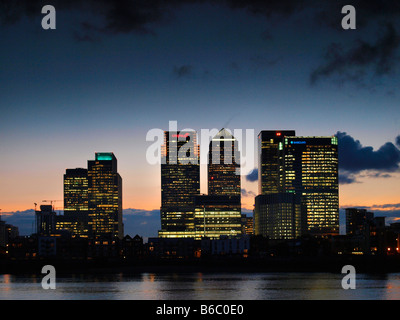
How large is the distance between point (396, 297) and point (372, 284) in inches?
1183

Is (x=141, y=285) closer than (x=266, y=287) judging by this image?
No

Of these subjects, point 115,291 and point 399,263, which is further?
point 399,263

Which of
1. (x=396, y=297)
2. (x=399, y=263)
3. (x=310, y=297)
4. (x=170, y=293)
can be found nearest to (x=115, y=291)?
(x=170, y=293)
